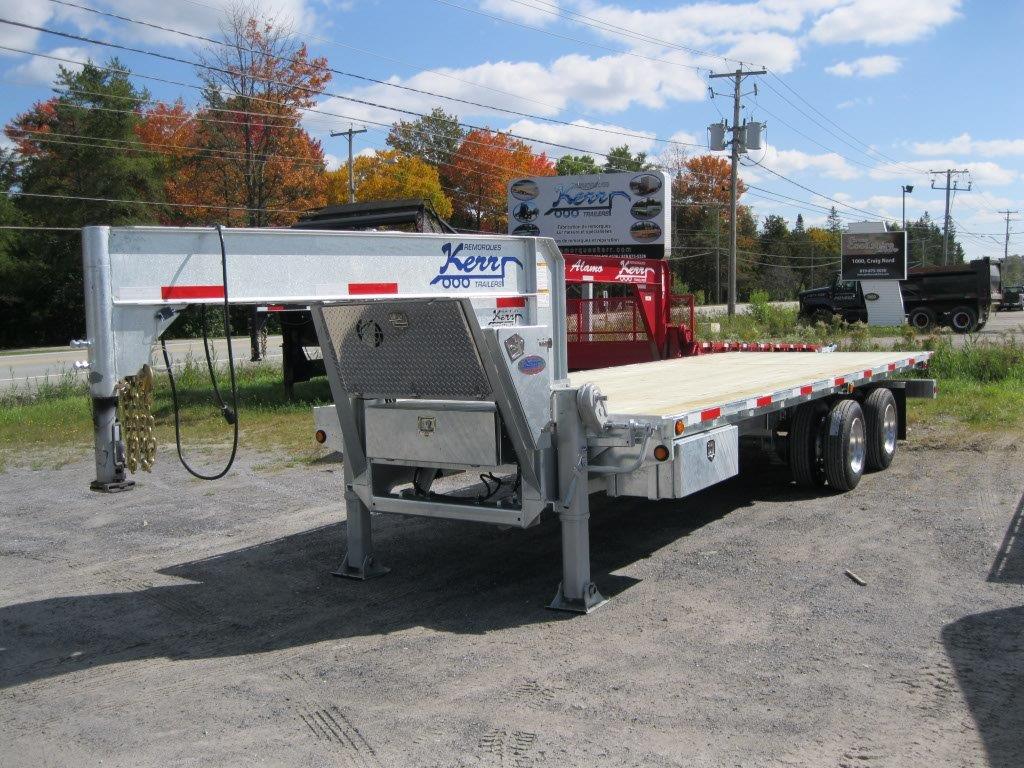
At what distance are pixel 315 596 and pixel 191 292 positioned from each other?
2.51 m

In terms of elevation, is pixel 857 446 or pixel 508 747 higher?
pixel 857 446

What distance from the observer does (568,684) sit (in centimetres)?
486

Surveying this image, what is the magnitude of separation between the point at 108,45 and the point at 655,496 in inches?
651

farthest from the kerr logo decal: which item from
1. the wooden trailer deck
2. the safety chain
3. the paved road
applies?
the paved road

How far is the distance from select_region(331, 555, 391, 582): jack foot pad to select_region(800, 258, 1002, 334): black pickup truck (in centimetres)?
3322

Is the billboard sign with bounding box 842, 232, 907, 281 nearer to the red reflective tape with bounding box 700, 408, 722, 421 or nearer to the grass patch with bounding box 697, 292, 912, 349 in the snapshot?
the grass patch with bounding box 697, 292, 912, 349

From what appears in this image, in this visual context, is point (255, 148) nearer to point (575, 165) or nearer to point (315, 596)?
point (315, 596)

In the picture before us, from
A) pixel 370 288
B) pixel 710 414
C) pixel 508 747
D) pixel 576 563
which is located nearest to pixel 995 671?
pixel 710 414

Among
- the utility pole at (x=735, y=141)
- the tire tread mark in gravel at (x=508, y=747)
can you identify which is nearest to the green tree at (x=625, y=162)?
the utility pole at (x=735, y=141)

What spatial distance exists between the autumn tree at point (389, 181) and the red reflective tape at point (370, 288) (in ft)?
128

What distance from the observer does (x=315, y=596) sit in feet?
21.3

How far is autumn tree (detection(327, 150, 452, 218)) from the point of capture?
46.8m

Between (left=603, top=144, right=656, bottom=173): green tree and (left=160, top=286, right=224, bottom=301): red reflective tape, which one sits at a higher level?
(left=603, top=144, right=656, bottom=173): green tree

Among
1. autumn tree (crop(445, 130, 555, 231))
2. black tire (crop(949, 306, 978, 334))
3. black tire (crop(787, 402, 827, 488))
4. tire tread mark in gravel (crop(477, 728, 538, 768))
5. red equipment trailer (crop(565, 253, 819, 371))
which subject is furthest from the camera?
autumn tree (crop(445, 130, 555, 231))
